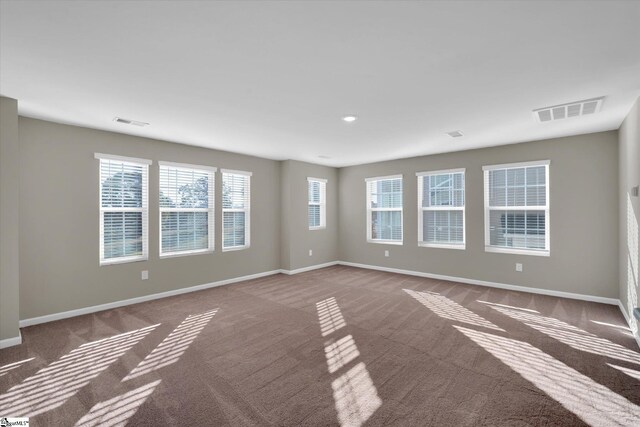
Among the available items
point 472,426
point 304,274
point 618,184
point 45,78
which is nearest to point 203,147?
point 45,78

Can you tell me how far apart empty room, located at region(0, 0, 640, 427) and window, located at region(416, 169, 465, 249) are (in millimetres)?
45

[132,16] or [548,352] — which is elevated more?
[132,16]

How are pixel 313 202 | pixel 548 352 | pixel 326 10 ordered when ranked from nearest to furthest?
pixel 326 10 → pixel 548 352 → pixel 313 202

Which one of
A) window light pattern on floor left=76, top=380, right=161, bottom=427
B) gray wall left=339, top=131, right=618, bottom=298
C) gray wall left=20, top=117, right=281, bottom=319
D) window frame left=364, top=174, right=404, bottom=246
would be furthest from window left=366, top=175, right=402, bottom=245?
window light pattern on floor left=76, top=380, right=161, bottom=427

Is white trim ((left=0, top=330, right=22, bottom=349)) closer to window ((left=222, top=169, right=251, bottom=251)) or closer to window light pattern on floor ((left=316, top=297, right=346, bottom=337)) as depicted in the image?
window ((left=222, top=169, right=251, bottom=251))

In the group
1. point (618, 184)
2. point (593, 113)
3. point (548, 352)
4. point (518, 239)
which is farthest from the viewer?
point (518, 239)

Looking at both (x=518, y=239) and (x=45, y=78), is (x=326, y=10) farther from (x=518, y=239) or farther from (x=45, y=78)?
(x=518, y=239)

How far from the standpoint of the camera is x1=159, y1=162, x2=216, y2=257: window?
16.0 ft

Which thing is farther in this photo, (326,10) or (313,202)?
(313,202)

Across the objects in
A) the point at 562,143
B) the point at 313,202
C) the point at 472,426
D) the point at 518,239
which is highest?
the point at 562,143

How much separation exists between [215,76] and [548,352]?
403 cm

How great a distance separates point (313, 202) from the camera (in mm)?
7254

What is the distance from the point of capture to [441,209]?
601 cm

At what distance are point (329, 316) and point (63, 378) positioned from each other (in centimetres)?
269
